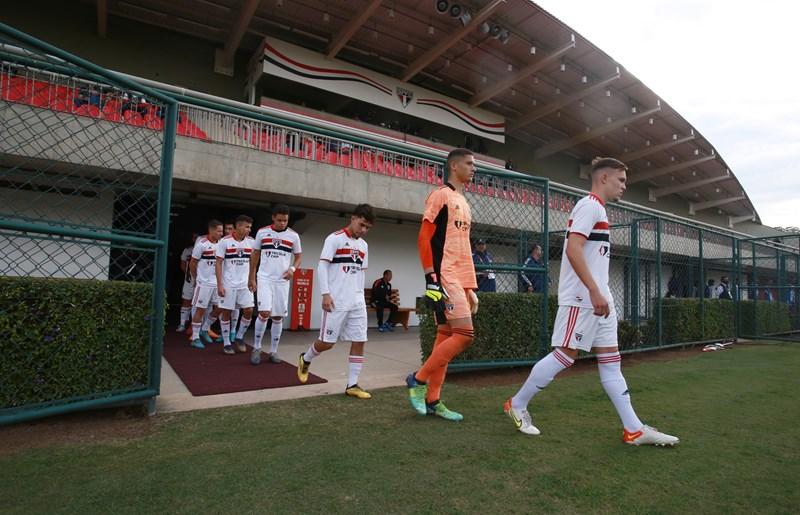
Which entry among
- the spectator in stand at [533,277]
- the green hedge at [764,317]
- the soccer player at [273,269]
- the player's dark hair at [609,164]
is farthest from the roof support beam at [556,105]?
the player's dark hair at [609,164]

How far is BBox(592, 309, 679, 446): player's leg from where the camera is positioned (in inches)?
121

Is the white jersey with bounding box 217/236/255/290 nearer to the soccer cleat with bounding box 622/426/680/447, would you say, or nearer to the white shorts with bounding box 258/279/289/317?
the white shorts with bounding box 258/279/289/317

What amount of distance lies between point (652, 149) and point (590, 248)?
28.5 meters

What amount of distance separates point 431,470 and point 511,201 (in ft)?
15.1

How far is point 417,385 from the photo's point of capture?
376cm

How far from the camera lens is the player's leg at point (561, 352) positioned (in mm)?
3279

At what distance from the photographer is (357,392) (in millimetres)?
4367

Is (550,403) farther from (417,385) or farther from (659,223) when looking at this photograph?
(659,223)

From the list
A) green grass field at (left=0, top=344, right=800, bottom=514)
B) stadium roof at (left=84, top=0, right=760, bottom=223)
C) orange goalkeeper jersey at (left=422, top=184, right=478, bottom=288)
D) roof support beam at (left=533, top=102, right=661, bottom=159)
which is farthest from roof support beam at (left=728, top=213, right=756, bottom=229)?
orange goalkeeper jersey at (left=422, top=184, right=478, bottom=288)

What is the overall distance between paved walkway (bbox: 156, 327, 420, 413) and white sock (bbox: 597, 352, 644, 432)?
7.91ft

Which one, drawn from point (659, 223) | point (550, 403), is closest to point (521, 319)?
point (550, 403)

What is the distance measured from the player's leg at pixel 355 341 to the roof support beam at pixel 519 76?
1818cm

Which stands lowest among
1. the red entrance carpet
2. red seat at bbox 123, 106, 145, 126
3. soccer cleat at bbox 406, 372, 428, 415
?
the red entrance carpet

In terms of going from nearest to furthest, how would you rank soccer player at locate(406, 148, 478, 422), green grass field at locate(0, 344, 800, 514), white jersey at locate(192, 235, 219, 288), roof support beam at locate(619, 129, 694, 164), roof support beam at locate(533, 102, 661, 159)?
green grass field at locate(0, 344, 800, 514) < soccer player at locate(406, 148, 478, 422) < white jersey at locate(192, 235, 219, 288) < roof support beam at locate(533, 102, 661, 159) < roof support beam at locate(619, 129, 694, 164)
